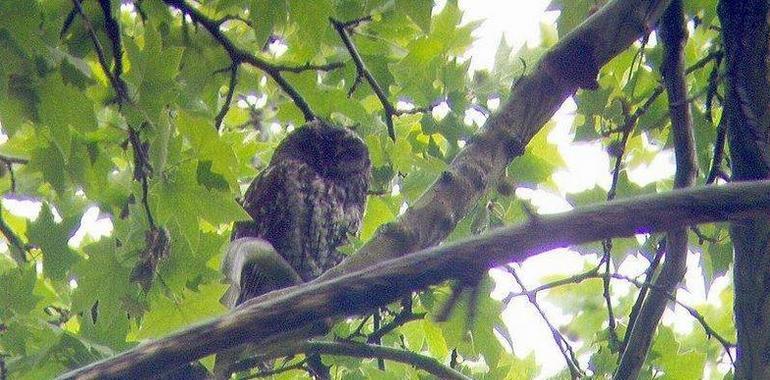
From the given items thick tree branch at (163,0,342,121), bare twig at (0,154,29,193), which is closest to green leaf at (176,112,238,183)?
thick tree branch at (163,0,342,121)

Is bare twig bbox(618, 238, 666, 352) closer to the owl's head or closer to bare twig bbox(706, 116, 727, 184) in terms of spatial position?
bare twig bbox(706, 116, 727, 184)

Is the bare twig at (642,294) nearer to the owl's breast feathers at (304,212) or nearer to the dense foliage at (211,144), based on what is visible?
the dense foliage at (211,144)

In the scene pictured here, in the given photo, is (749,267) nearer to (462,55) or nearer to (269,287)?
(462,55)

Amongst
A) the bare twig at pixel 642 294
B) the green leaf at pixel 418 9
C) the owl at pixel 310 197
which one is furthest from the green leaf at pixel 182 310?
the owl at pixel 310 197

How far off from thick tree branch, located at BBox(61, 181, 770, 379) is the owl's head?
2493 millimetres

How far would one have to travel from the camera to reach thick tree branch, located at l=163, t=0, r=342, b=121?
186 cm

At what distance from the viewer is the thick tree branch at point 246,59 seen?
1857 mm

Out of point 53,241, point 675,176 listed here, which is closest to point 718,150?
point 675,176

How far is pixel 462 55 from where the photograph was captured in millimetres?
2488

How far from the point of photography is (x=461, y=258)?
1165mm

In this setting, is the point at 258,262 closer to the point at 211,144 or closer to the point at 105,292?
the point at 105,292

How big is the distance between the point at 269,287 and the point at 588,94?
1028 mm

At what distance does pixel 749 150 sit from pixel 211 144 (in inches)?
34.4

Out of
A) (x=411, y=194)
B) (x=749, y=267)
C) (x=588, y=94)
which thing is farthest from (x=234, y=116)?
(x=749, y=267)
